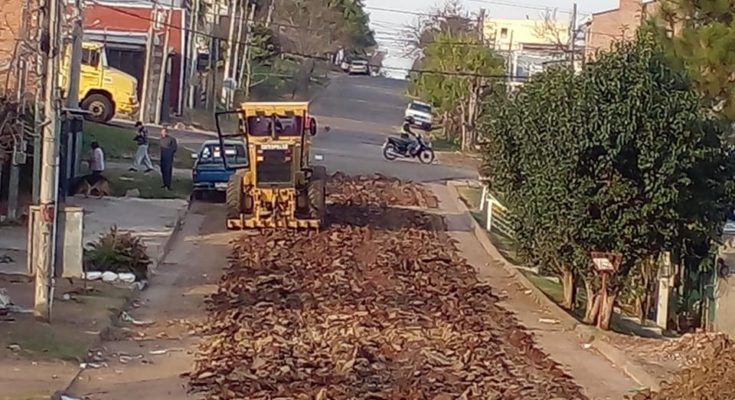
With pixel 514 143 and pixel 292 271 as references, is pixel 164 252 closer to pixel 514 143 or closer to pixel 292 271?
pixel 292 271

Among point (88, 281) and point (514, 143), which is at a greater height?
point (514, 143)

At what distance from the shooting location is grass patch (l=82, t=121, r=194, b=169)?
47.1 meters

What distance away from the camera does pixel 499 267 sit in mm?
29312

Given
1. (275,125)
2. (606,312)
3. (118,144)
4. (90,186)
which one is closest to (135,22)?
(118,144)

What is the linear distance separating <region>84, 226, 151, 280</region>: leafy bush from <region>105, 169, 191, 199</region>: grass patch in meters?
13.6

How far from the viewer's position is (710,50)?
25828mm

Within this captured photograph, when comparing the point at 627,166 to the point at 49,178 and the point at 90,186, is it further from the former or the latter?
the point at 90,186

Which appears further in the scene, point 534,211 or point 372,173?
point 372,173

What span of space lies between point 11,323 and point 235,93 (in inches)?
2334

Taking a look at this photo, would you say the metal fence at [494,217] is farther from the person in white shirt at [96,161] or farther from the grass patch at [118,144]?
the grass patch at [118,144]

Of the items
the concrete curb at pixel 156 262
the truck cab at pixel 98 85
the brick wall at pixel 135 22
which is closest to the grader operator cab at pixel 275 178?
the concrete curb at pixel 156 262

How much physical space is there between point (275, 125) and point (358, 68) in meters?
94.3

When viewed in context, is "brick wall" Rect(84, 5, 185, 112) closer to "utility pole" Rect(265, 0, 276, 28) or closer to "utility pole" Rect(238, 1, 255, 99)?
"utility pole" Rect(238, 1, 255, 99)

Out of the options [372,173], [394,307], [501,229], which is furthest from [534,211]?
[372,173]
